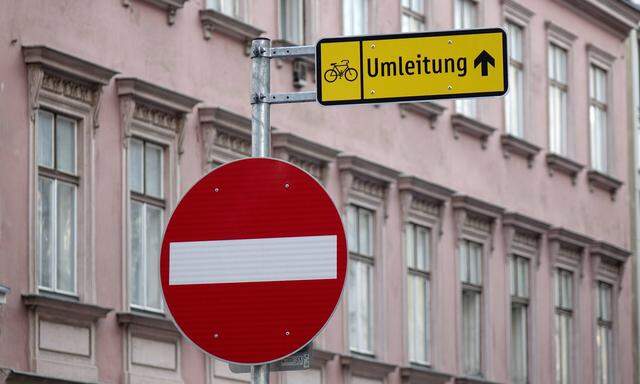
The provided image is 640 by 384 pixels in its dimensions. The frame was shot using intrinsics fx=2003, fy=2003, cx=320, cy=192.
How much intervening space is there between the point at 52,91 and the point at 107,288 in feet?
6.59

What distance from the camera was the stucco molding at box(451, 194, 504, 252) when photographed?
2722 cm

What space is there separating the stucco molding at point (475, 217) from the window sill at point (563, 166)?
229cm

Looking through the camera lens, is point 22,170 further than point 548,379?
No

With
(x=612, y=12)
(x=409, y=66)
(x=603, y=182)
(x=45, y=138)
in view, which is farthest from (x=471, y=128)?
(x=409, y=66)

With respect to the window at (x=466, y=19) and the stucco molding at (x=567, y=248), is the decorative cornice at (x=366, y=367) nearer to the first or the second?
the window at (x=466, y=19)

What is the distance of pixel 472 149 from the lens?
28.0m

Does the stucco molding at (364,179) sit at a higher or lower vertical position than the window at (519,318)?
higher

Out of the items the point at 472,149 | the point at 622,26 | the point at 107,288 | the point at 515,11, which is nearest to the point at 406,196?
the point at 472,149

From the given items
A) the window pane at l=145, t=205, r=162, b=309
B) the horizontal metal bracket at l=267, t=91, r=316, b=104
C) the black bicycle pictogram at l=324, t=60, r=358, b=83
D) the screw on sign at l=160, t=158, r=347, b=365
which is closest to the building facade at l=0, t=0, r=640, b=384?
the window pane at l=145, t=205, r=162, b=309

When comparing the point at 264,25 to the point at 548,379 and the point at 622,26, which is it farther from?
the point at 622,26

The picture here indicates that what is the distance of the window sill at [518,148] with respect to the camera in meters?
29.0

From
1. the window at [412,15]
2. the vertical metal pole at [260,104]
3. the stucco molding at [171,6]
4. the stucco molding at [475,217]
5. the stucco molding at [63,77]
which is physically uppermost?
the window at [412,15]

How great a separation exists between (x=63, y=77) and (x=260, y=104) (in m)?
11.2

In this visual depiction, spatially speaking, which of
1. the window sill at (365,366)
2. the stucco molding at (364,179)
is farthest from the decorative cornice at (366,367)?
the stucco molding at (364,179)
